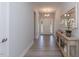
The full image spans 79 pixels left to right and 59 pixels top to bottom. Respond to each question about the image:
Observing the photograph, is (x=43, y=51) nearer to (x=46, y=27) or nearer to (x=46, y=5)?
(x=46, y=5)

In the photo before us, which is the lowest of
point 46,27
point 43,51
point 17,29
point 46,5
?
point 43,51

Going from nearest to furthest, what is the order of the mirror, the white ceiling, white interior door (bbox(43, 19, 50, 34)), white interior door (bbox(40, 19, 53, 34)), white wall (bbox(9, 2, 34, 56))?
1. white wall (bbox(9, 2, 34, 56))
2. the mirror
3. the white ceiling
4. white interior door (bbox(40, 19, 53, 34))
5. white interior door (bbox(43, 19, 50, 34))

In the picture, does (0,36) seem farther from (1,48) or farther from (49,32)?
(49,32)

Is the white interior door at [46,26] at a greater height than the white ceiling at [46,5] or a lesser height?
lesser

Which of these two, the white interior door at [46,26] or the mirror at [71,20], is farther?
the white interior door at [46,26]

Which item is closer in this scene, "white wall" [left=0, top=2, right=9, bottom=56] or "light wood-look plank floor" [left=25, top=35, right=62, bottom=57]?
"white wall" [left=0, top=2, right=9, bottom=56]

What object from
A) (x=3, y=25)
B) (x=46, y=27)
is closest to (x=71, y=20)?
(x=3, y=25)

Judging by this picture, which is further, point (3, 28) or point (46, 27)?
point (46, 27)

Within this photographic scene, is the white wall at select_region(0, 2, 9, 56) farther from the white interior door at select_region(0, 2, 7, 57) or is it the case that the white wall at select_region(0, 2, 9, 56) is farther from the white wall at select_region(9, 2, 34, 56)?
the white wall at select_region(9, 2, 34, 56)

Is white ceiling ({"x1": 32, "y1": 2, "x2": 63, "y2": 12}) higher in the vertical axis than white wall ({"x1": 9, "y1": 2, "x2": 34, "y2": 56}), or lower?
higher

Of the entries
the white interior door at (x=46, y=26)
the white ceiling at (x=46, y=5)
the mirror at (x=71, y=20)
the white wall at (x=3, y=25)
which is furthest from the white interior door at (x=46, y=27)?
the white wall at (x=3, y=25)

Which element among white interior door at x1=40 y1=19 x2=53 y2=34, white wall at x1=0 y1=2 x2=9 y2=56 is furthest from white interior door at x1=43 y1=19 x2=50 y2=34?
white wall at x1=0 y1=2 x2=9 y2=56

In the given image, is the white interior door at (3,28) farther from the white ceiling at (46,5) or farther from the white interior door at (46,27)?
the white interior door at (46,27)

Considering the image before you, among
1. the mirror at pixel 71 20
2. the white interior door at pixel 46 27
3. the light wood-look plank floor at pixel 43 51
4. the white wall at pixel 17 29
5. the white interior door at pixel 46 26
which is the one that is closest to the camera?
the white wall at pixel 17 29
